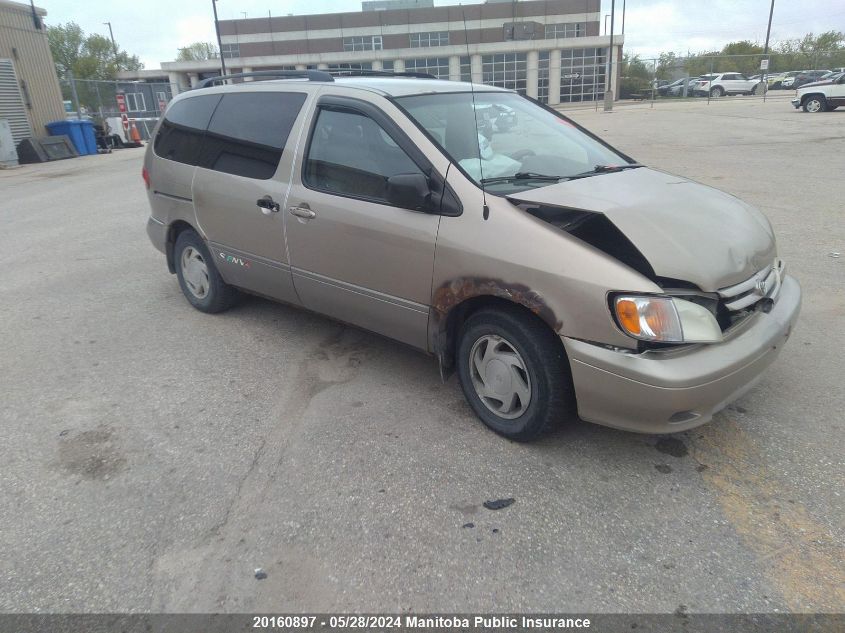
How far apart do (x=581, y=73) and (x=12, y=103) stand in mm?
46991

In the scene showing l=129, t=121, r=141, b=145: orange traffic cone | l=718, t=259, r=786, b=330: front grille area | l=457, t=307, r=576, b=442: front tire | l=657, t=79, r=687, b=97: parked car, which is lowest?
l=657, t=79, r=687, b=97: parked car

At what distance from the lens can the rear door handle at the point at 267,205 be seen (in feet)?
13.4

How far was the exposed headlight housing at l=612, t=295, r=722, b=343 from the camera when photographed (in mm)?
2627

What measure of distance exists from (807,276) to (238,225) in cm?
498

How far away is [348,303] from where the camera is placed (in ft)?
12.7

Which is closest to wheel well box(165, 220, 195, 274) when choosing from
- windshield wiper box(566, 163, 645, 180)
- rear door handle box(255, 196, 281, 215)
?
rear door handle box(255, 196, 281, 215)

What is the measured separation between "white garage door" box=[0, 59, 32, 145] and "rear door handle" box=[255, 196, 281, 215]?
20438 millimetres

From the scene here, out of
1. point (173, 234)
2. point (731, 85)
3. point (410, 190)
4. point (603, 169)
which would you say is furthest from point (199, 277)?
point (731, 85)

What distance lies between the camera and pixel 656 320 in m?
2.63

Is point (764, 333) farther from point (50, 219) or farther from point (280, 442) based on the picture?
point (50, 219)

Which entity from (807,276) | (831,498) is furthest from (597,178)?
(807,276)

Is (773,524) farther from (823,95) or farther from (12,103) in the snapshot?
(823,95)

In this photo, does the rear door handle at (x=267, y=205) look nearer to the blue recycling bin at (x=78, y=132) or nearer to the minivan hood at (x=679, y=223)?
the minivan hood at (x=679, y=223)

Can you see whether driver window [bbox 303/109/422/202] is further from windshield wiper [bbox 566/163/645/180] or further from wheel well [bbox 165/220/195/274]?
wheel well [bbox 165/220/195/274]
